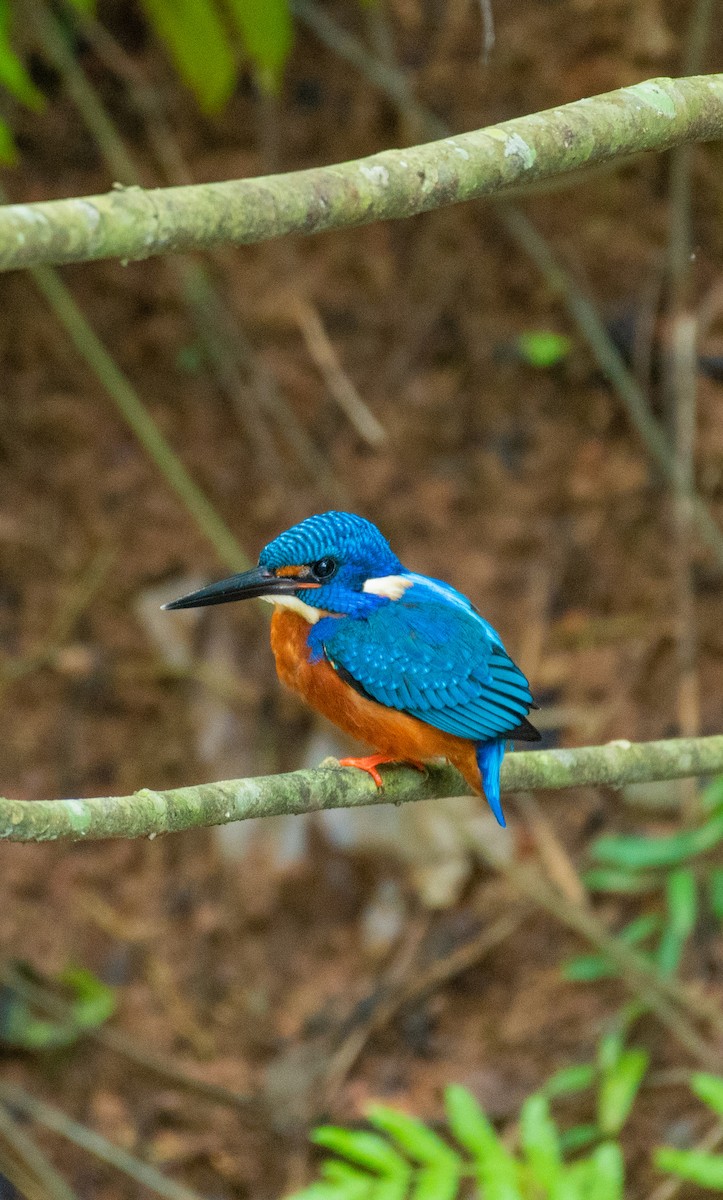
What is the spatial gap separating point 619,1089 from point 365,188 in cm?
313

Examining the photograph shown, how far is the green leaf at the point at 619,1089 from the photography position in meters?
4.02

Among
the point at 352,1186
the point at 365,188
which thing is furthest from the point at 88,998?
the point at 365,188

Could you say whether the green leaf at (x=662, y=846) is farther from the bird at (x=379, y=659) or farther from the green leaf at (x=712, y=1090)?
the bird at (x=379, y=659)

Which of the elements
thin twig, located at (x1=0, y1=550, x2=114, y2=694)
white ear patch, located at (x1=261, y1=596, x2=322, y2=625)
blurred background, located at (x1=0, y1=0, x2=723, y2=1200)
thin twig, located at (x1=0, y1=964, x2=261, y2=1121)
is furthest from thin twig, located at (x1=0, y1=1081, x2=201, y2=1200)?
white ear patch, located at (x1=261, y1=596, x2=322, y2=625)

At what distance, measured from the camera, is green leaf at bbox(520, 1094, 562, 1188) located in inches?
122

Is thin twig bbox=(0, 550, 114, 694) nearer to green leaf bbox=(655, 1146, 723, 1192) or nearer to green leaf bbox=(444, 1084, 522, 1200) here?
green leaf bbox=(444, 1084, 522, 1200)

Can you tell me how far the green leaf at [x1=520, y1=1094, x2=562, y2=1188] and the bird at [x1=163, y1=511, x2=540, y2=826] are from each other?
3.07ft

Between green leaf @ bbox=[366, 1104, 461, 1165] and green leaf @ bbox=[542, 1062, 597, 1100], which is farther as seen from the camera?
green leaf @ bbox=[542, 1062, 597, 1100]

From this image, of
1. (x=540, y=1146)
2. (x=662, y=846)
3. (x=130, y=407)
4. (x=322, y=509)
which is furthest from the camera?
(x=322, y=509)

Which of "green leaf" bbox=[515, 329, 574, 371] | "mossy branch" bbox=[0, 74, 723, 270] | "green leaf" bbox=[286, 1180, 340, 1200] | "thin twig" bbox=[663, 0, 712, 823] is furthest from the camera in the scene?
"green leaf" bbox=[515, 329, 574, 371]

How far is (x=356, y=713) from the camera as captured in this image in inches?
109

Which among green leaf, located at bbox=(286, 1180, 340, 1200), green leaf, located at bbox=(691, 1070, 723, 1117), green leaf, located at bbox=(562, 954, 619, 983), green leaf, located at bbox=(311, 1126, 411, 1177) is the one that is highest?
green leaf, located at bbox=(562, 954, 619, 983)

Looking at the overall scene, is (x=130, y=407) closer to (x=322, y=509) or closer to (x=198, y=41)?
(x=322, y=509)

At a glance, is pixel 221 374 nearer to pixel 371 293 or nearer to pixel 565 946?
pixel 371 293
